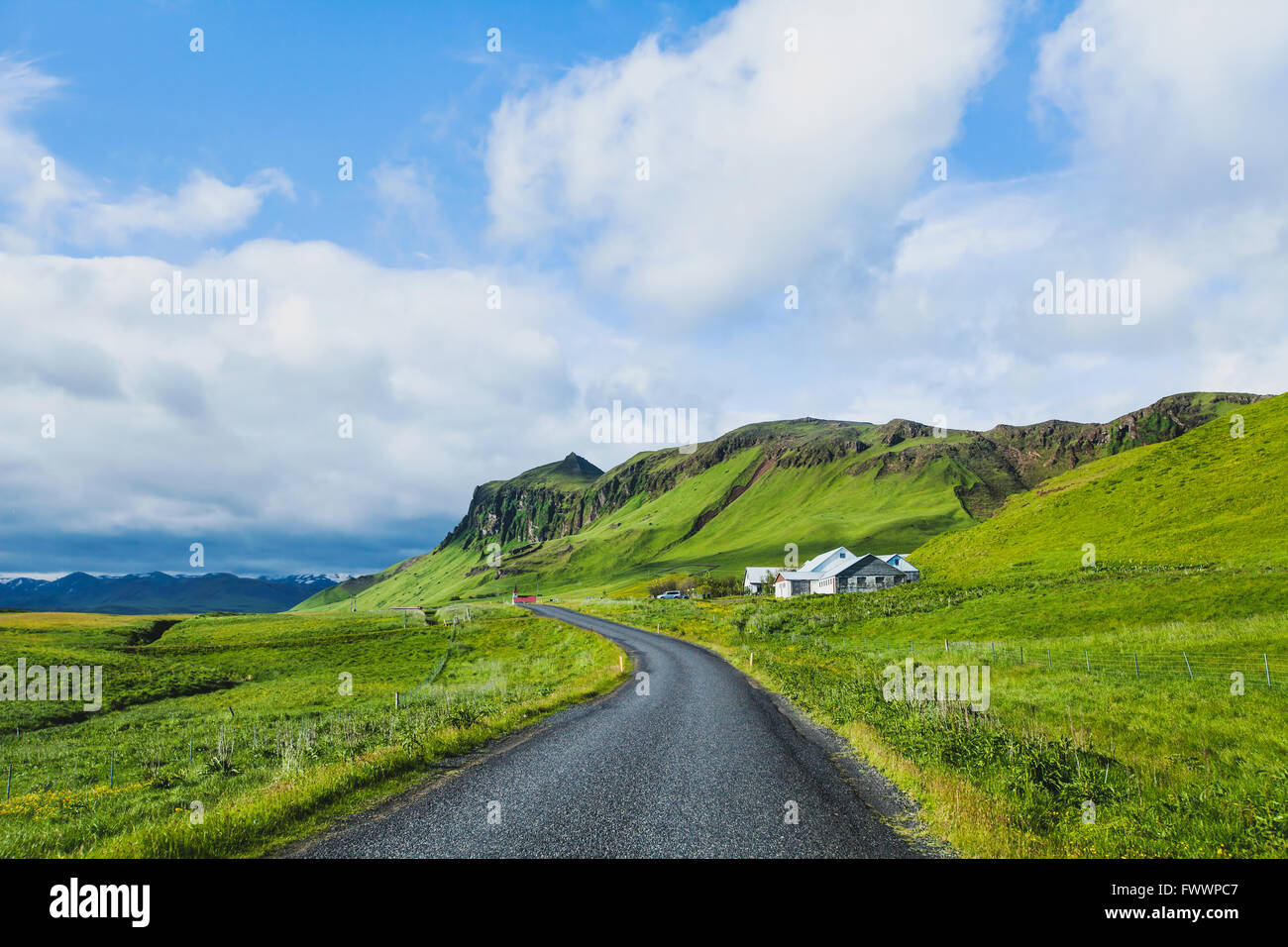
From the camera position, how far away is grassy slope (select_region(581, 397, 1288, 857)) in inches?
405

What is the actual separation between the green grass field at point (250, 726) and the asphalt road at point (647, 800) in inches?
61.4

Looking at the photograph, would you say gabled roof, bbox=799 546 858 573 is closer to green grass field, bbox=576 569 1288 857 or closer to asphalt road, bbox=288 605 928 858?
green grass field, bbox=576 569 1288 857

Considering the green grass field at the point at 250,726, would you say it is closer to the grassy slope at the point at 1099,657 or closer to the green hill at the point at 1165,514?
the grassy slope at the point at 1099,657

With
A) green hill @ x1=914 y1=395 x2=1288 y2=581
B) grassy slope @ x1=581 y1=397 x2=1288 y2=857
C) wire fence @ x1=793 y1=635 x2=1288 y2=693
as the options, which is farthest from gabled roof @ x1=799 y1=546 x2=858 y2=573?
wire fence @ x1=793 y1=635 x2=1288 y2=693

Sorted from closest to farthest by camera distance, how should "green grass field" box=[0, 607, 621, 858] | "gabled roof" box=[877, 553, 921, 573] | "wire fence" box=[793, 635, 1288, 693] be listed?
"green grass field" box=[0, 607, 621, 858], "wire fence" box=[793, 635, 1288, 693], "gabled roof" box=[877, 553, 921, 573]

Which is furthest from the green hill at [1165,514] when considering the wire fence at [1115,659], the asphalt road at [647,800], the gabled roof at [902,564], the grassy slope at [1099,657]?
the asphalt road at [647,800]

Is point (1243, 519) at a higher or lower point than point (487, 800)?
higher

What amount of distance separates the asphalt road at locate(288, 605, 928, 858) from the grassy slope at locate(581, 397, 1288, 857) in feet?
4.84
